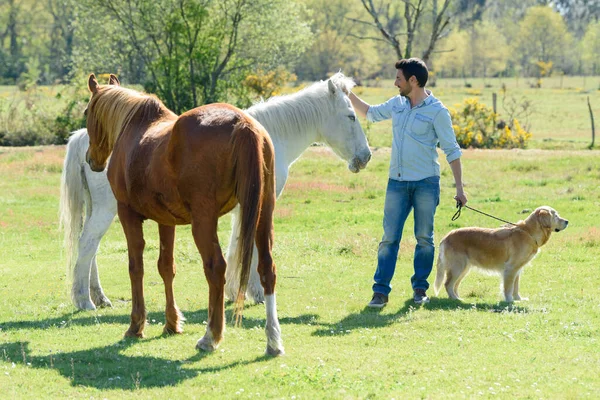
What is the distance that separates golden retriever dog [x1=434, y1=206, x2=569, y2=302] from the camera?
951cm

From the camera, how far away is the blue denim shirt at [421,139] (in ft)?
29.4

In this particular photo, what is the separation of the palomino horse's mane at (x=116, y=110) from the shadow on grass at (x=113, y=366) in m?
2.20

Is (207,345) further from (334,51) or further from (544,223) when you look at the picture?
(334,51)

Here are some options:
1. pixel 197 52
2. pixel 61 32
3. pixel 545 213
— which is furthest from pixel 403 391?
pixel 61 32

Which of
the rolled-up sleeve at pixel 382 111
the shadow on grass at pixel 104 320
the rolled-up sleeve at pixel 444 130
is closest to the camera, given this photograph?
the shadow on grass at pixel 104 320

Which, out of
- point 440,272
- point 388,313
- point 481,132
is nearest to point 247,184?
point 388,313

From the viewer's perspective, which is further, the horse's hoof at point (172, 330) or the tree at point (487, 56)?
the tree at point (487, 56)

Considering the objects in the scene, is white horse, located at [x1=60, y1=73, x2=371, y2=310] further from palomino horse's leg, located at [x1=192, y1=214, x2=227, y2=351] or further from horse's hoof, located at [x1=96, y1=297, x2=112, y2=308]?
palomino horse's leg, located at [x1=192, y1=214, x2=227, y2=351]

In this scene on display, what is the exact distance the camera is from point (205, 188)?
6.57 meters

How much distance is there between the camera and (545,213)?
9516mm

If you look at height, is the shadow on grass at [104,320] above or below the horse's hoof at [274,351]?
below

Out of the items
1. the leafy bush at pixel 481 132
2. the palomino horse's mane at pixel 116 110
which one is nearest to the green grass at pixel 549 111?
the leafy bush at pixel 481 132

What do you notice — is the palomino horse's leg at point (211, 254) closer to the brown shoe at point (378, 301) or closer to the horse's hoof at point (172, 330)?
the horse's hoof at point (172, 330)

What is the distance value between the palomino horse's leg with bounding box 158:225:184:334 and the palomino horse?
13 millimetres
